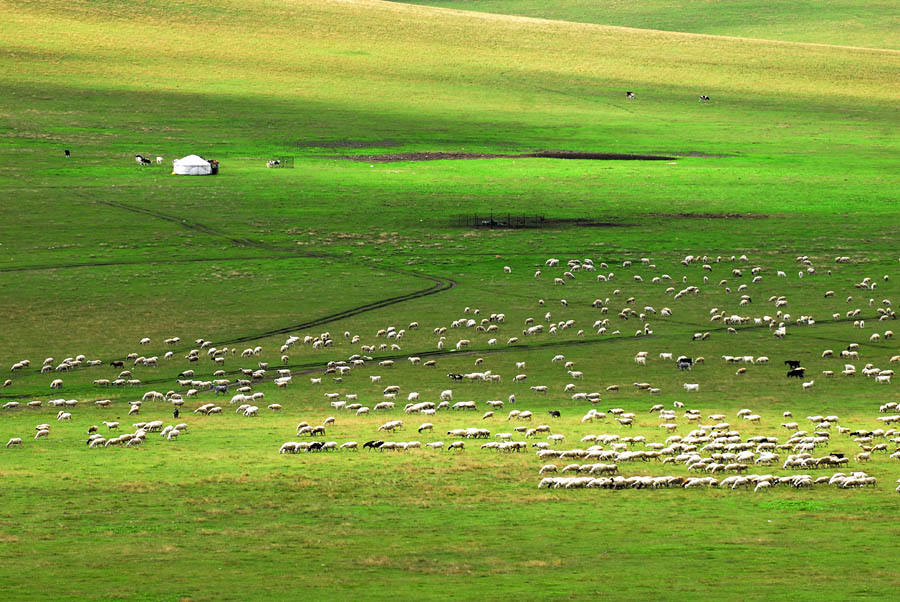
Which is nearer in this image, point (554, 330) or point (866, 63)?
point (554, 330)

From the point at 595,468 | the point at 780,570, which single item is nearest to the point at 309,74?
the point at 595,468

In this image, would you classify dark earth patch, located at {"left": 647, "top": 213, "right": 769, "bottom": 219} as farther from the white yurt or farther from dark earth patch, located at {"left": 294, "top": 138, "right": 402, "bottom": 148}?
dark earth patch, located at {"left": 294, "top": 138, "right": 402, "bottom": 148}

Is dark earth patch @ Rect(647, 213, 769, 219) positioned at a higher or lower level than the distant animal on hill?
lower

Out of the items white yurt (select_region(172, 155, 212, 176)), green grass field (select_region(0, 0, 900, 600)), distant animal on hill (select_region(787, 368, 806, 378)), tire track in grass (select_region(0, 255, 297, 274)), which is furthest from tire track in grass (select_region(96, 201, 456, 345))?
distant animal on hill (select_region(787, 368, 806, 378))

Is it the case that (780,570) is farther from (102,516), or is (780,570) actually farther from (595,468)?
(102,516)

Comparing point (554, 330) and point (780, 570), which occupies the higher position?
point (780, 570)

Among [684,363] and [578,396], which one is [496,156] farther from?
[578,396]
